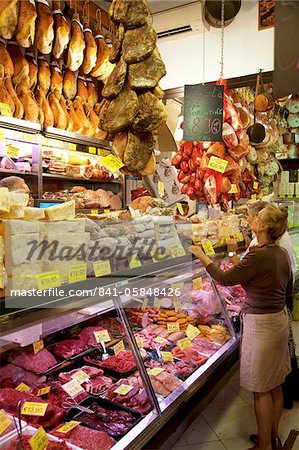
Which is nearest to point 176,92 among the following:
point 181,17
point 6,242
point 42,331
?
point 181,17

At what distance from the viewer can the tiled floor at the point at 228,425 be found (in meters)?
2.88

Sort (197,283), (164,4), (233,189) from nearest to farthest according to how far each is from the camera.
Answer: (197,283)
(233,189)
(164,4)

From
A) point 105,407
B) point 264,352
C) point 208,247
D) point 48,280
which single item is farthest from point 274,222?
point 48,280

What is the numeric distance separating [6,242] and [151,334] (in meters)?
1.97

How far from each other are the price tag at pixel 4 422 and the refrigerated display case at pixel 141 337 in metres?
0.14

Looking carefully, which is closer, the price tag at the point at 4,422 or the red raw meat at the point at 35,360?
the price tag at the point at 4,422

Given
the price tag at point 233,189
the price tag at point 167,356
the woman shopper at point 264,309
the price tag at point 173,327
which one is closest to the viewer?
the woman shopper at point 264,309

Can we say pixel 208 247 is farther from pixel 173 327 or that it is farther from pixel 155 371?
pixel 155 371

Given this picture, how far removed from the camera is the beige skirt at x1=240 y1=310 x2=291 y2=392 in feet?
9.02

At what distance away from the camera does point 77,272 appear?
1.69 meters

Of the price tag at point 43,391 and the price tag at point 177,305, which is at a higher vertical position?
the price tag at point 177,305

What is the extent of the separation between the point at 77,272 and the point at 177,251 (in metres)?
1.05

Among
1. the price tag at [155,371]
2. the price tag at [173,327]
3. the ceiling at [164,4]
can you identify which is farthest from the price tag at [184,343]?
the ceiling at [164,4]

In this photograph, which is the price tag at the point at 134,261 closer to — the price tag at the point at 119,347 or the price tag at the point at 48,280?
the price tag at the point at 48,280
